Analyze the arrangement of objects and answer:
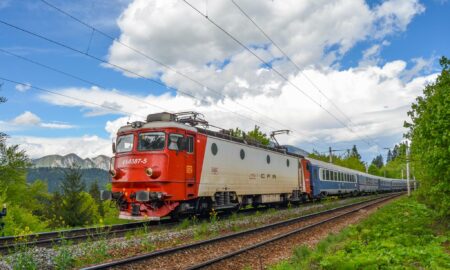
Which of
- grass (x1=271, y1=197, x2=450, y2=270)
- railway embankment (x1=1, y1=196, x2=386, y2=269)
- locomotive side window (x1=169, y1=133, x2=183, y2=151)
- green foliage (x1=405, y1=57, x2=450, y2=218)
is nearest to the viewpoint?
grass (x1=271, y1=197, x2=450, y2=270)

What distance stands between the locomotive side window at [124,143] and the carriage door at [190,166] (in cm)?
222

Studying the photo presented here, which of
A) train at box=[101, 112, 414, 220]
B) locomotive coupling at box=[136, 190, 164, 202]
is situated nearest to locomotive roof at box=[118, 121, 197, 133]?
train at box=[101, 112, 414, 220]

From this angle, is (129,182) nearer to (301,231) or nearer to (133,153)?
(133,153)

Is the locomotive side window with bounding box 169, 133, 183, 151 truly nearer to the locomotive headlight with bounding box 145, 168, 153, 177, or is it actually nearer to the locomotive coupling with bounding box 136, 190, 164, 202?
the locomotive headlight with bounding box 145, 168, 153, 177

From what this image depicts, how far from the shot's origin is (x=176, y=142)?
580 inches

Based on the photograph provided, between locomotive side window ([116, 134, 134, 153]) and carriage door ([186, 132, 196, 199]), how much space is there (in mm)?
2219

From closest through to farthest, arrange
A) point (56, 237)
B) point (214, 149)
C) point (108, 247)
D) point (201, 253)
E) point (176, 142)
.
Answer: point (201, 253) < point (108, 247) < point (56, 237) < point (176, 142) < point (214, 149)

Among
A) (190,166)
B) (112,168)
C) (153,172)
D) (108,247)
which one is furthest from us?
(112,168)

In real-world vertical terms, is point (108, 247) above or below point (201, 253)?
above

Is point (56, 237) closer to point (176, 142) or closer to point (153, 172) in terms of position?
point (153, 172)

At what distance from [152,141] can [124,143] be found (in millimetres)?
1470

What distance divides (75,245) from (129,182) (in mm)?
4472

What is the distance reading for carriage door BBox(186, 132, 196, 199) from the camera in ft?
49.1

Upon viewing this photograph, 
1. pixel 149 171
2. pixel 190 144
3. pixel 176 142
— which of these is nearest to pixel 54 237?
pixel 149 171
